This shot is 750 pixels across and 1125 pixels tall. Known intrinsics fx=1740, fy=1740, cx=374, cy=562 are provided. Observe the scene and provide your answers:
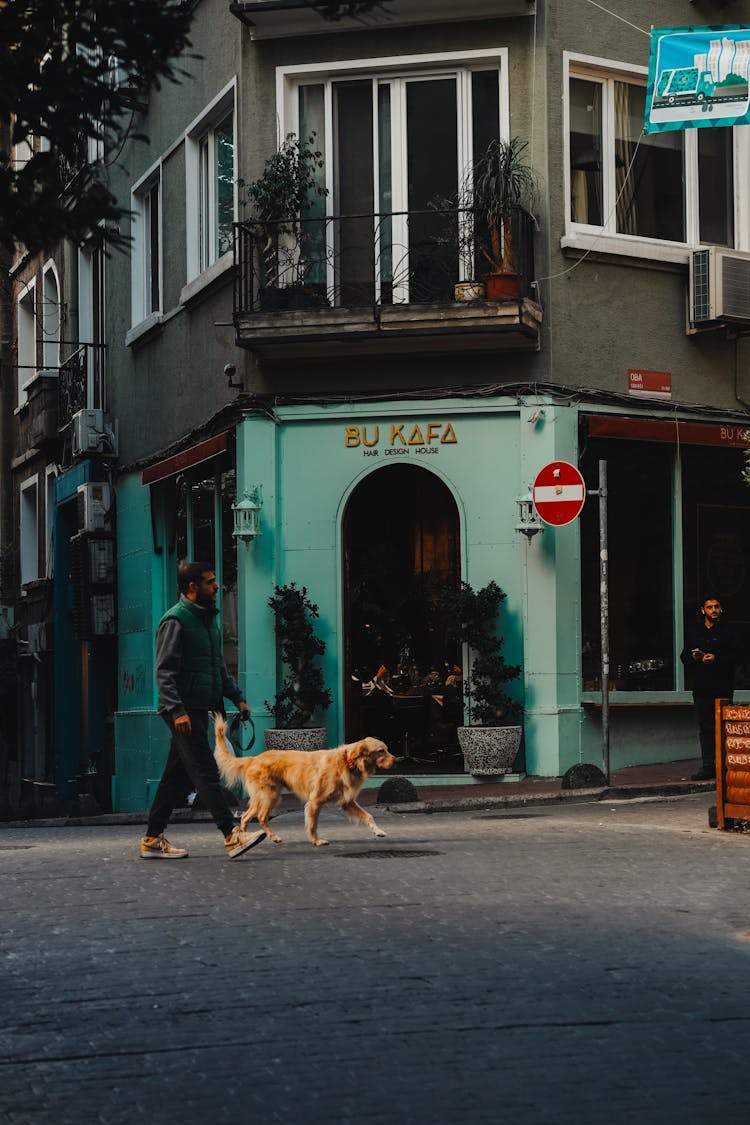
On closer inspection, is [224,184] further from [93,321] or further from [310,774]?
[310,774]

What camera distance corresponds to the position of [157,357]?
22891 millimetres

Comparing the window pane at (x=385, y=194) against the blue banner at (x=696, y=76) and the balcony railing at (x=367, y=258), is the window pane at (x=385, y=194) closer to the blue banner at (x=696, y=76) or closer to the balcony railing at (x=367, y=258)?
the balcony railing at (x=367, y=258)

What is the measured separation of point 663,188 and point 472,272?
276 centimetres

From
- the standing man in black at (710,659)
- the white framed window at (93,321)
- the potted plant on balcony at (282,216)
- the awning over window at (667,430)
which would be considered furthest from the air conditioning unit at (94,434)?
the standing man in black at (710,659)

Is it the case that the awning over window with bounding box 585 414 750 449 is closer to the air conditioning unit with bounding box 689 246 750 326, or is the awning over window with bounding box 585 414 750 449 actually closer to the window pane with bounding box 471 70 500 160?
the air conditioning unit with bounding box 689 246 750 326

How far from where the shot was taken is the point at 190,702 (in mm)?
11781

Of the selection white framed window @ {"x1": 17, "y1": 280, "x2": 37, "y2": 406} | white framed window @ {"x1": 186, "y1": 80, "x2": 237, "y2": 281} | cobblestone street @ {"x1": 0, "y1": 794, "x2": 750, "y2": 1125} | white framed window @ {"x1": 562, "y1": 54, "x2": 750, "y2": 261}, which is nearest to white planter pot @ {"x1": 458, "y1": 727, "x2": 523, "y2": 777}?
white framed window @ {"x1": 562, "y1": 54, "x2": 750, "y2": 261}

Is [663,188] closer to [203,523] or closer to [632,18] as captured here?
[632,18]

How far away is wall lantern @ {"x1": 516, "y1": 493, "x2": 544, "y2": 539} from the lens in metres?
18.1

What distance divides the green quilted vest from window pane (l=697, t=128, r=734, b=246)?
1013cm

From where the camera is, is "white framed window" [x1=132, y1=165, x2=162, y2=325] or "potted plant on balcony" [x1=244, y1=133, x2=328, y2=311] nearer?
"potted plant on balcony" [x1=244, y1=133, x2=328, y2=311]

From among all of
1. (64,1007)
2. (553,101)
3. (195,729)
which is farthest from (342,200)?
(64,1007)

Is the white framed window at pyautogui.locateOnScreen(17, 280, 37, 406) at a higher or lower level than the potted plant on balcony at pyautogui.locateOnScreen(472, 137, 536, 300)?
higher

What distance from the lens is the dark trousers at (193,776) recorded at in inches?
452
